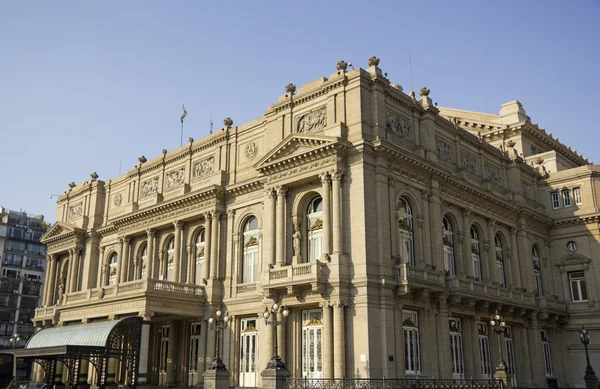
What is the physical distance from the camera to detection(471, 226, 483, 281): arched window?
133 ft

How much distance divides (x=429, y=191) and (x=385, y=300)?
8673 millimetres

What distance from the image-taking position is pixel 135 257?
4669 cm

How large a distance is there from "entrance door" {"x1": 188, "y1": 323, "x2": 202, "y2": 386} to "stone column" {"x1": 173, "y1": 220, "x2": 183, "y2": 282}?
394 cm

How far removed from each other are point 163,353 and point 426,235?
20.4 metres

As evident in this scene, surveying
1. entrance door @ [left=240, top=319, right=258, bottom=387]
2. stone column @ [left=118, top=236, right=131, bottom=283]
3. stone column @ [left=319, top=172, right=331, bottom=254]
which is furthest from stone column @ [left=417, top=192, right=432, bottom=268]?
stone column @ [left=118, top=236, right=131, bottom=283]

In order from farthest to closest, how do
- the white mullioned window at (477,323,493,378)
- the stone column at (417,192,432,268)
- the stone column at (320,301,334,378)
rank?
the white mullioned window at (477,323,493,378), the stone column at (417,192,432,268), the stone column at (320,301,334,378)

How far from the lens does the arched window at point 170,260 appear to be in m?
43.2

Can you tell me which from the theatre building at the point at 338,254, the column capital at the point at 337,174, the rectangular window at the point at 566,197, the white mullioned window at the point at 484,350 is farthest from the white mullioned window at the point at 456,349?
the rectangular window at the point at 566,197

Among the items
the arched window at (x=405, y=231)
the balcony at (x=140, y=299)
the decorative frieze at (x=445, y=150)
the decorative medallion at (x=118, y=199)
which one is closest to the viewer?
the arched window at (x=405, y=231)

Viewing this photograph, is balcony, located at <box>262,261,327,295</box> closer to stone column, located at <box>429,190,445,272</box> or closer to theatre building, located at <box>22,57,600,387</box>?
theatre building, located at <box>22,57,600,387</box>

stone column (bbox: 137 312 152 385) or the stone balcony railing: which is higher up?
the stone balcony railing

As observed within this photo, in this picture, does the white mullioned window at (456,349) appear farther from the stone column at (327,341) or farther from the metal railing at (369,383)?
the stone column at (327,341)

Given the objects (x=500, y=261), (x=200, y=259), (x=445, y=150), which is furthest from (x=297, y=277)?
(x=500, y=261)

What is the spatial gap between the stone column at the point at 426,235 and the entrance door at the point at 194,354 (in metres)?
15.6
